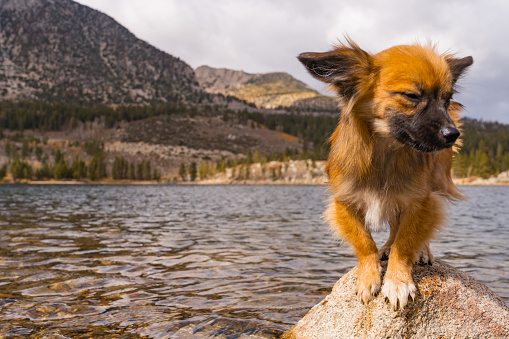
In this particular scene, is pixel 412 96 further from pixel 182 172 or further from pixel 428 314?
pixel 182 172

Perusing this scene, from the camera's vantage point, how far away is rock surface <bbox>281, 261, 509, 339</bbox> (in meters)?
4.62

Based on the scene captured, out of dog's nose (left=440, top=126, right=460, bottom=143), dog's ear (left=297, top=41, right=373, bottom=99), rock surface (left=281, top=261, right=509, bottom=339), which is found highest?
dog's ear (left=297, top=41, right=373, bottom=99)

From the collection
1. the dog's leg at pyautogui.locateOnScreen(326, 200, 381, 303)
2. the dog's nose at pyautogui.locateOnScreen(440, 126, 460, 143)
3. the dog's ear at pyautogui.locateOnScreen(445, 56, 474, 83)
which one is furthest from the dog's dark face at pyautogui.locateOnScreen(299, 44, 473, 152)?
the dog's leg at pyautogui.locateOnScreen(326, 200, 381, 303)

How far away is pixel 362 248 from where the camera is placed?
4930 mm

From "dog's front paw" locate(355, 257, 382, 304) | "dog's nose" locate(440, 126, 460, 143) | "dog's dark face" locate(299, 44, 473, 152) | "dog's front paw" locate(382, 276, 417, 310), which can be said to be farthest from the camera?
"dog's front paw" locate(355, 257, 382, 304)

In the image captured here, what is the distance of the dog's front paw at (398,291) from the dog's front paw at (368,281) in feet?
0.47

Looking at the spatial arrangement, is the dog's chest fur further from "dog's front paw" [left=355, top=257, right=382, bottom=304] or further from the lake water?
the lake water

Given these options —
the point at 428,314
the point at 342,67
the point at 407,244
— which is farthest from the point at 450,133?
the point at 428,314

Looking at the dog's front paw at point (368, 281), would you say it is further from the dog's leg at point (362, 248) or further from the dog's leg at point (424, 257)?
the dog's leg at point (424, 257)

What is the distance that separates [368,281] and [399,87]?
2.23m

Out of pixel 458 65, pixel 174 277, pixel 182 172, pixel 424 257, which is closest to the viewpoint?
pixel 458 65

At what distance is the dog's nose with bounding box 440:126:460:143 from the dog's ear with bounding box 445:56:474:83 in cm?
125

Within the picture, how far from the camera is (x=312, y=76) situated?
178 inches

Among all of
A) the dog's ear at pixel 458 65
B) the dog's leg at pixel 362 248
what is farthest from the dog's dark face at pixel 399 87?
the dog's leg at pixel 362 248
